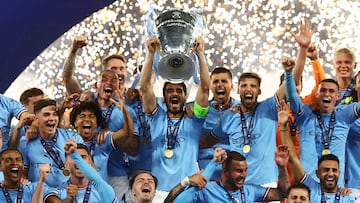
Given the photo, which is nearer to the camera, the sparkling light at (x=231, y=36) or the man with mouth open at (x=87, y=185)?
the man with mouth open at (x=87, y=185)

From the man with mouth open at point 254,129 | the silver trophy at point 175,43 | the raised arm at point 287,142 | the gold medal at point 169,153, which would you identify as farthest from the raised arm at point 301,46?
the gold medal at point 169,153

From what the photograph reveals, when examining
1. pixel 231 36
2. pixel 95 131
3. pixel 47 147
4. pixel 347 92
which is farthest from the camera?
pixel 231 36

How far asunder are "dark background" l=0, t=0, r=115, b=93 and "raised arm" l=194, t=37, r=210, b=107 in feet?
1.88

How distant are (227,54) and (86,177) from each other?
2.74 meters

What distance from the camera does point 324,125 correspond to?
7.70 meters

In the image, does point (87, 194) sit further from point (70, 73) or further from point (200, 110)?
point (70, 73)

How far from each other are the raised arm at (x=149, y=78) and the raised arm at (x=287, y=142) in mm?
732

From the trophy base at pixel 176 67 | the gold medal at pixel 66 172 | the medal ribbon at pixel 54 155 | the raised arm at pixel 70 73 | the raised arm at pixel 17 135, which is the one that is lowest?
the gold medal at pixel 66 172

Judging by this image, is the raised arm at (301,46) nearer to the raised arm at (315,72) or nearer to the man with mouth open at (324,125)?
the man with mouth open at (324,125)

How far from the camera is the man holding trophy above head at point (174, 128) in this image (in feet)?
25.1

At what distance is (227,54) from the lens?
988cm

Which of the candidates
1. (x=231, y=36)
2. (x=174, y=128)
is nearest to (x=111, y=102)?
(x=174, y=128)

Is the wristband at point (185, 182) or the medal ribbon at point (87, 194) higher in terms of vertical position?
→ the wristband at point (185, 182)

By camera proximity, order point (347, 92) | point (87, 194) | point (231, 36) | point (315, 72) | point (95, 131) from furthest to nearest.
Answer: point (231, 36) < point (315, 72) < point (347, 92) < point (95, 131) < point (87, 194)
